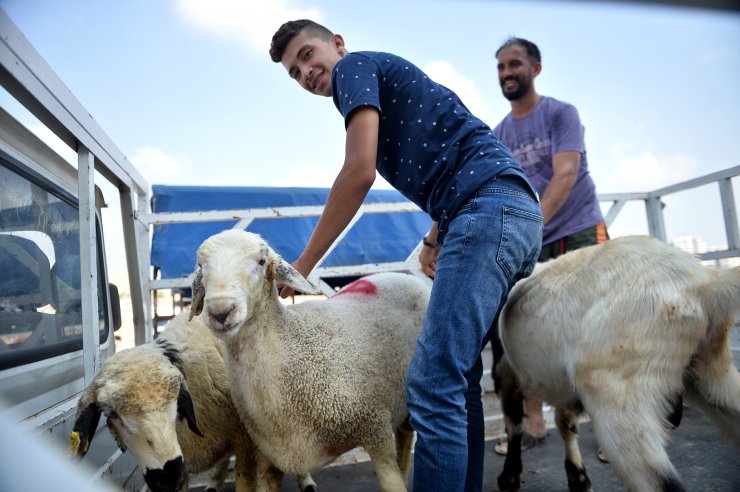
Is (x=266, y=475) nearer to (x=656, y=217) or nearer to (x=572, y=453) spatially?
(x=572, y=453)

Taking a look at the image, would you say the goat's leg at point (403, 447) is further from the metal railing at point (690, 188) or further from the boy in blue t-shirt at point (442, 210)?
the metal railing at point (690, 188)

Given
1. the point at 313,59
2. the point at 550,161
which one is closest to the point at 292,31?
the point at 313,59

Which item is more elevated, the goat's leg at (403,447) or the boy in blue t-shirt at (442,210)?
the boy in blue t-shirt at (442,210)

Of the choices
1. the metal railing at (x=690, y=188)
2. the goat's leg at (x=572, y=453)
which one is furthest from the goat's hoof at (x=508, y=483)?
the metal railing at (x=690, y=188)

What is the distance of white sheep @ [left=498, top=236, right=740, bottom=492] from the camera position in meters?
1.64

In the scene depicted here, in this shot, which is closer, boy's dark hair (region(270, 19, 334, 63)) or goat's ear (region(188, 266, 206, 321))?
goat's ear (region(188, 266, 206, 321))

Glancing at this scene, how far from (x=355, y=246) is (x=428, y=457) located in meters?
6.61

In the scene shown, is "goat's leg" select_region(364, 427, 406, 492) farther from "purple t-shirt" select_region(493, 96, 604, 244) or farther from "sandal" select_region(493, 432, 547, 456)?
"purple t-shirt" select_region(493, 96, 604, 244)

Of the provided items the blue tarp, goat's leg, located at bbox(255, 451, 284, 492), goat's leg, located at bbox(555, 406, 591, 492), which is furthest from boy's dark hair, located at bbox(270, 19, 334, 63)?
the blue tarp

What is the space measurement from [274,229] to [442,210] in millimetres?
6213

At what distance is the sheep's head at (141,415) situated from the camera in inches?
64.5

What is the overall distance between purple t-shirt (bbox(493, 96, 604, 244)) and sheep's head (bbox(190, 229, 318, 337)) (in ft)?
6.47

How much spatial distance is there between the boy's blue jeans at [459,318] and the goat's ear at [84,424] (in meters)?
1.17

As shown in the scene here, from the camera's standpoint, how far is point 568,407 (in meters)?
2.32
